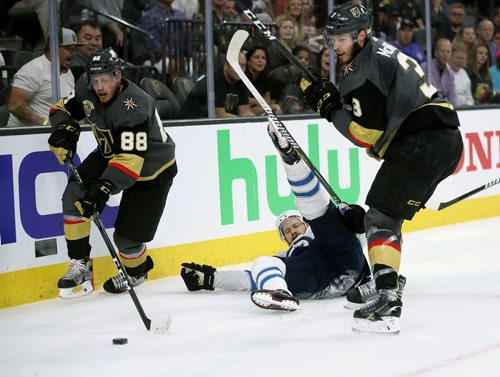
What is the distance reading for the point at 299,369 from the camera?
10.2 feet

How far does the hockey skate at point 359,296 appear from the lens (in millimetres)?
4023

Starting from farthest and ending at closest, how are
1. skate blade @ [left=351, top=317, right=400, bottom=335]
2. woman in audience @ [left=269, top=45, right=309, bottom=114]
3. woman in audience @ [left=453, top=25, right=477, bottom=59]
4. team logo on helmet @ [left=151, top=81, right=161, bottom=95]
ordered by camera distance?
woman in audience @ [left=453, top=25, right=477, bottom=59] < woman in audience @ [left=269, top=45, right=309, bottom=114] < team logo on helmet @ [left=151, top=81, right=161, bottom=95] < skate blade @ [left=351, top=317, right=400, bottom=335]

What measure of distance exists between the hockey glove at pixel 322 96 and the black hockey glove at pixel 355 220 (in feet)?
1.49

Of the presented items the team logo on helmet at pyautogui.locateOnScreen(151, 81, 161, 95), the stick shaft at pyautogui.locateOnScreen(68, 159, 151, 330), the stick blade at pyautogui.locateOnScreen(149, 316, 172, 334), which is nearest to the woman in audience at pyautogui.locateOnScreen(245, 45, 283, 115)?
the team logo on helmet at pyautogui.locateOnScreen(151, 81, 161, 95)

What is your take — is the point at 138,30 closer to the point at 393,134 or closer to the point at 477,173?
the point at 393,134

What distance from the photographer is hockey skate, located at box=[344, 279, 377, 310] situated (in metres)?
4.02

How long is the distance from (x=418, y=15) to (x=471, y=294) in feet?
10.3

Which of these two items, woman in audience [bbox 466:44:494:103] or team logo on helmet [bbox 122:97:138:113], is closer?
team logo on helmet [bbox 122:97:138:113]

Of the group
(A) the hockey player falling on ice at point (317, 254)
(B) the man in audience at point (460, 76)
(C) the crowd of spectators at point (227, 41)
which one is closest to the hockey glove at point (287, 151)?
(A) the hockey player falling on ice at point (317, 254)

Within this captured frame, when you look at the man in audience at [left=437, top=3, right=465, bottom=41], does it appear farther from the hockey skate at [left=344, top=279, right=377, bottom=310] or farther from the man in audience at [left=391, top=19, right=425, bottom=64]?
the hockey skate at [left=344, top=279, right=377, bottom=310]

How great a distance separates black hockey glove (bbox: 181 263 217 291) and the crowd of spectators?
939 mm

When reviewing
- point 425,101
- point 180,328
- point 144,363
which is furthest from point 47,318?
point 425,101

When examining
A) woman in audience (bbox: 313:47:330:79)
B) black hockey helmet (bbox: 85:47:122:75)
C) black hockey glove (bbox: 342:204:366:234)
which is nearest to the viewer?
black hockey glove (bbox: 342:204:366:234)

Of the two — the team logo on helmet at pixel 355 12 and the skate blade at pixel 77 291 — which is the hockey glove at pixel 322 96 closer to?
the team logo on helmet at pixel 355 12
